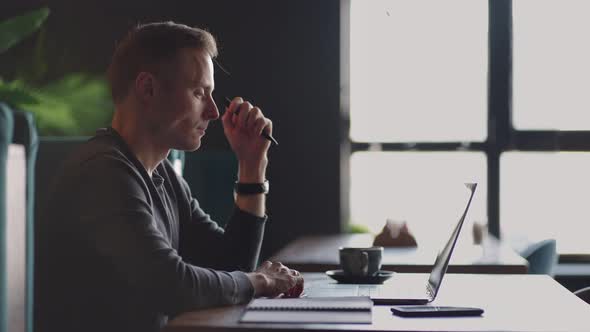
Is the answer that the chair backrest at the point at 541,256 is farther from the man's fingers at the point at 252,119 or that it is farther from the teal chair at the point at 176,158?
the man's fingers at the point at 252,119

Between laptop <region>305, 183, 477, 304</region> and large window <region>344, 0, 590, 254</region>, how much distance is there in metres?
2.75

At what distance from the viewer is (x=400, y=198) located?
4.63m

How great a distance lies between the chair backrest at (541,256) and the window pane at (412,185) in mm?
912

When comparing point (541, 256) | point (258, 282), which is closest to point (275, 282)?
point (258, 282)

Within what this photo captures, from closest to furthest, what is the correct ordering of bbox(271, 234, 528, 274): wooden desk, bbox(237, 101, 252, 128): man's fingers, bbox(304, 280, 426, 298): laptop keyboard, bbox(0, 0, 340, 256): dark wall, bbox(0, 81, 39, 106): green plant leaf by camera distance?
bbox(304, 280, 426, 298): laptop keyboard, bbox(237, 101, 252, 128): man's fingers, bbox(271, 234, 528, 274): wooden desk, bbox(0, 81, 39, 106): green plant leaf, bbox(0, 0, 340, 256): dark wall

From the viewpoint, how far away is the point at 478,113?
4.57 meters

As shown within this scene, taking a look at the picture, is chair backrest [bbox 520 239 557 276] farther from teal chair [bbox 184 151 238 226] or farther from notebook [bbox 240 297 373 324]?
notebook [bbox 240 297 373 324]

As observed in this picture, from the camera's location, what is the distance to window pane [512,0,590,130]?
454 centimetres

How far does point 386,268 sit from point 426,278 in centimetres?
46

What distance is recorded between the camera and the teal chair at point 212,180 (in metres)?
4.25

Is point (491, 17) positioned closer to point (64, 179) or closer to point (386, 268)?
point (386, 268)

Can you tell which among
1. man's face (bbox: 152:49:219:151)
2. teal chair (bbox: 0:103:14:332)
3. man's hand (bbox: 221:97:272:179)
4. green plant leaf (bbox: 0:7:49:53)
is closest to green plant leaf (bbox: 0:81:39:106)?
green plant leaf (bbox: 0:7:49:53)

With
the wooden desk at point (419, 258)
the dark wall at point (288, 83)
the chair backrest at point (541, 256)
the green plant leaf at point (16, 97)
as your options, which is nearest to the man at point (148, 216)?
the wooden desk at point (419, 258)

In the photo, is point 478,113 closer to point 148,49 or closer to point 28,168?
point 148,49
